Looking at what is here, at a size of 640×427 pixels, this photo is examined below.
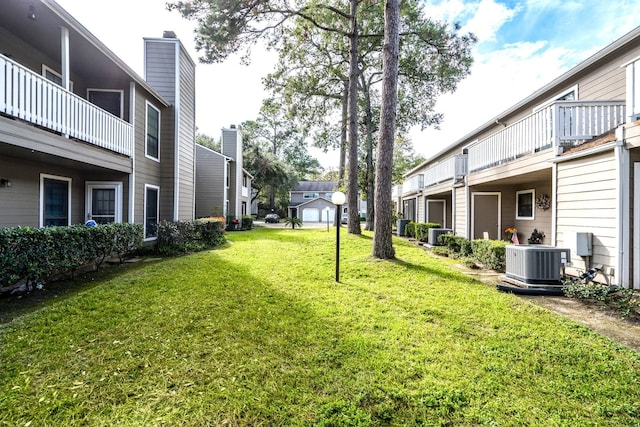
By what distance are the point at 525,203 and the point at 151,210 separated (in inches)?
518

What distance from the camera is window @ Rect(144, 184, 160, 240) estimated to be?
31.5 ft

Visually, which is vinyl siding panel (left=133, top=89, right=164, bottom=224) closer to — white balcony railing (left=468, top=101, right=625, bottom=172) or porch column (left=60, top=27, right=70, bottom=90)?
porch column (left=60, top=27, right=70, bottom=90)

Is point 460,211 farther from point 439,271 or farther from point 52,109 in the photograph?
point 52,109

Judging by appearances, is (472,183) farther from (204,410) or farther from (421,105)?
(421,105)

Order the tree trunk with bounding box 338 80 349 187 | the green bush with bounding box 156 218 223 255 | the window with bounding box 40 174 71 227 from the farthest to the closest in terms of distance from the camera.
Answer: the tree trunk with bounding box 338 80 349 187 < the green bush with bounding box 156 218 223 255 < the window with bounding box 40 174 71 227

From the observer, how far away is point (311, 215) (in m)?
41.0

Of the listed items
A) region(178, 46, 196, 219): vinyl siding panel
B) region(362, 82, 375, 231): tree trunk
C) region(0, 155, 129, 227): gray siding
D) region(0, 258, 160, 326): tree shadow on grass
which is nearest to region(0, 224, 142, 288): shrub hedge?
region(0, 258, 160, 326): tree shadow on grass

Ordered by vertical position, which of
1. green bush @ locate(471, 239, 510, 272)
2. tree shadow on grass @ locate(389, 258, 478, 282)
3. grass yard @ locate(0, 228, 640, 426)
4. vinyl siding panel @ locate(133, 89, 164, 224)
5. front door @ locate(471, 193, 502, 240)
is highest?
vinyl siding panel @ locate(133, 89, 164, 224)

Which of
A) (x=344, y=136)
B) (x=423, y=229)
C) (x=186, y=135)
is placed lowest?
(x=423, y=229)

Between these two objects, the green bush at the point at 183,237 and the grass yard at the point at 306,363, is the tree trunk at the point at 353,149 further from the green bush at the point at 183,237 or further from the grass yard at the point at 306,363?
the grass yard at the point at 306,363

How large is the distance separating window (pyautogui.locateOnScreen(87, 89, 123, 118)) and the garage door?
3287 centimetres

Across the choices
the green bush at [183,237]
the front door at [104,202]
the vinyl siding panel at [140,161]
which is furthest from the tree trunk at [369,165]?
the front door at [104,202]

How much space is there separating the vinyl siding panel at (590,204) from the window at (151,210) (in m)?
11.3

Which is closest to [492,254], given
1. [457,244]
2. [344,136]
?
[457,244]
